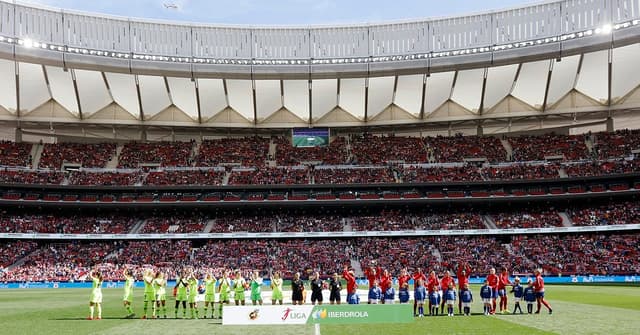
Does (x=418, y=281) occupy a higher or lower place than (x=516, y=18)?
lower

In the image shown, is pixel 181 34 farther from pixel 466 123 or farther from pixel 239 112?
Answer: pixel 466 123

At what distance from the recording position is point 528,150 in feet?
196

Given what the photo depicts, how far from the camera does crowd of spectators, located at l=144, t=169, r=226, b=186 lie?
2267 inches

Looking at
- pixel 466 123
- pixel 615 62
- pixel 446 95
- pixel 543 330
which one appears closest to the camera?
pixel 543 330

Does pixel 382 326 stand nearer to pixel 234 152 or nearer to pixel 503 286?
pixel 503 286

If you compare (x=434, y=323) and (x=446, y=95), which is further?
(x=446, y=95)

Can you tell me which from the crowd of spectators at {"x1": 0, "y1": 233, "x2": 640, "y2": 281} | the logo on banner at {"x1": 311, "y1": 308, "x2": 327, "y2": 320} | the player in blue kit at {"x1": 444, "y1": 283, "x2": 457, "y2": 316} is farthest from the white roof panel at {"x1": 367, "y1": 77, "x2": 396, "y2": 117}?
the logo on banner at {"x1": 311, "y1": 308, "x2": 327, "y2": 320}

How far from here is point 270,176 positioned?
58.2 m

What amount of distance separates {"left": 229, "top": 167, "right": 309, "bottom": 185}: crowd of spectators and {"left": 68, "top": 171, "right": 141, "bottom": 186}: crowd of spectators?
10534mm

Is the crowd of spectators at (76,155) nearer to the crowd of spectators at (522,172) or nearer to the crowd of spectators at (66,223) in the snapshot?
the crowd of spectators at (66,223)

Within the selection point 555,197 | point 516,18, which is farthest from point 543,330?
point 516,18

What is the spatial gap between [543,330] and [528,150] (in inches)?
1870

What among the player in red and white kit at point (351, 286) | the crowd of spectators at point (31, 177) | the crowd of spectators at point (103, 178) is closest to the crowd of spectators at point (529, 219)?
the player in red and white kit at point (351, 286)

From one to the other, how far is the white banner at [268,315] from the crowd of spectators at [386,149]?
47.0 meters
